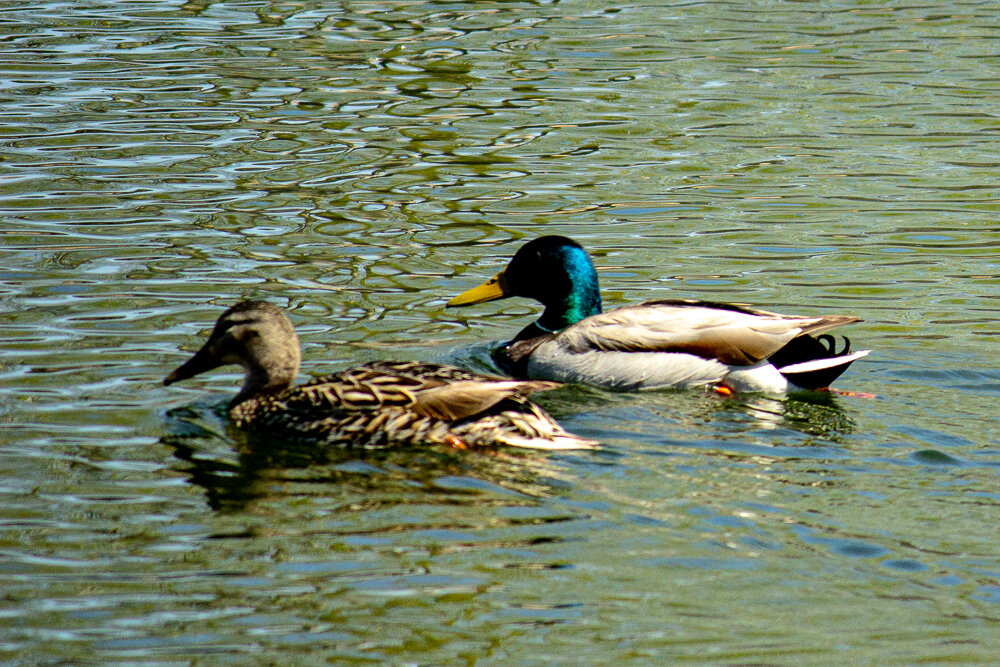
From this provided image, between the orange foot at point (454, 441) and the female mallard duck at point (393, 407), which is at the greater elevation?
the female mallard duck at point (393, 407)

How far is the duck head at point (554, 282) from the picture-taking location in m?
10.0

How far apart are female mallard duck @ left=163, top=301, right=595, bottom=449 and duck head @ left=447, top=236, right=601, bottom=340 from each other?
199 cm

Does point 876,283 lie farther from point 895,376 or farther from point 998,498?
point 998,498

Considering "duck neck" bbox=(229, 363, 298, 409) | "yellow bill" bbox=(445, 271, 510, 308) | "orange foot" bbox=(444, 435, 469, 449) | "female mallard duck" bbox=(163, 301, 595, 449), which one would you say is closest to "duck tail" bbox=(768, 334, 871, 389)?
"female mallard duck" bbox=(163, 301, 595, 449)

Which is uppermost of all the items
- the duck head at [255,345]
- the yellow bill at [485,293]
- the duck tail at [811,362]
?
the duck head at [255,345]

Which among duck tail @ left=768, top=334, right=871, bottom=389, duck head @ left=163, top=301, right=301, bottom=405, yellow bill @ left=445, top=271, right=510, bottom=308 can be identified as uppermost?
duck head @ left=163, top=301, right=301, bottom=405

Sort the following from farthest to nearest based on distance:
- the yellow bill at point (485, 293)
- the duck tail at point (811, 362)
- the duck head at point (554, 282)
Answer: the yellow bill at point (485, 293) → the duck head at point (554, 282) → the duck tail at point (811, 362)

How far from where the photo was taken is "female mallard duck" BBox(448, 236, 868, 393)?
9008mm

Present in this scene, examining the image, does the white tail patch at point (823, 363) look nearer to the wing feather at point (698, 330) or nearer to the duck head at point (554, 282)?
the wing feather at point (698, 330)

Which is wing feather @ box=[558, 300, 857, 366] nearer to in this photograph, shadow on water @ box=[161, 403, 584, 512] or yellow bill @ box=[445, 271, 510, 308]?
yellow bill @ box=[445, 271, 510, 308]

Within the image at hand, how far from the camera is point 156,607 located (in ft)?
19.0

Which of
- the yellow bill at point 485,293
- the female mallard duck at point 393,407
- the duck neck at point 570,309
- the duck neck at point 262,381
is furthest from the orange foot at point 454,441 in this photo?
the yellow bill at point 485,293

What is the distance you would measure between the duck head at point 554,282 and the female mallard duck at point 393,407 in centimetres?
199

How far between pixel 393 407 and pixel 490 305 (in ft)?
11.6
